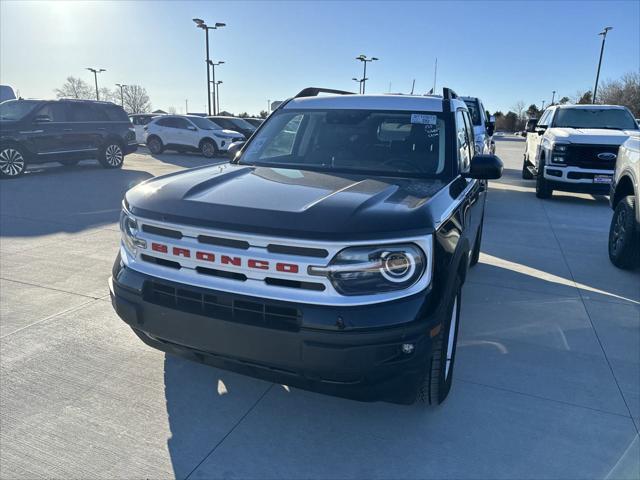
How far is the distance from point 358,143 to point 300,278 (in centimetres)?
177

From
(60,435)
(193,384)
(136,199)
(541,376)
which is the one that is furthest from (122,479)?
(541,376)

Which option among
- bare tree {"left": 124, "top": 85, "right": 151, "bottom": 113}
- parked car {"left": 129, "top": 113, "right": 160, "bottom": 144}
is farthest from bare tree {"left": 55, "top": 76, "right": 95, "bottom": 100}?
parked car {"left": 129, "top": 113, "right": 160, "bottom": 144}

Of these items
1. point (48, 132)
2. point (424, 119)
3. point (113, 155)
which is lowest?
point (113, 155)

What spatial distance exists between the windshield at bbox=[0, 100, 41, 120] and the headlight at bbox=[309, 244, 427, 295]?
12.3m

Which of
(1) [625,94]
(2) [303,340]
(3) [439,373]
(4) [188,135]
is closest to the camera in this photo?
(2) [303,340]

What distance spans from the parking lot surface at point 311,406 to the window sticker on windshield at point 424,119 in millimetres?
1659

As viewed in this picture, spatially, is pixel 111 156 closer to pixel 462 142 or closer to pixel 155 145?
pixel 155 145

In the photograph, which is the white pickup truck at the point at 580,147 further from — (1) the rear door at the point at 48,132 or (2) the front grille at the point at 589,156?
(1) the rear door at the point at 48,132

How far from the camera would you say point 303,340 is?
2139 millimetres

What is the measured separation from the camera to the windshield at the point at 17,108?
462 inches

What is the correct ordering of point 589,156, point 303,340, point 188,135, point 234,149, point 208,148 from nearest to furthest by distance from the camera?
point 303,340
point 234,149
point 589,156
point 208,148
point 188,135

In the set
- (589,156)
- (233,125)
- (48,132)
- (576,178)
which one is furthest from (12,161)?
(589,156)

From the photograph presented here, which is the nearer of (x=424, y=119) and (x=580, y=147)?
(x=424, y=119)

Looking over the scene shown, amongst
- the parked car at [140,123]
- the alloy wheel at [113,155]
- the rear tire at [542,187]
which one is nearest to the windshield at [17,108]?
the alloy wheel at [113,155]
